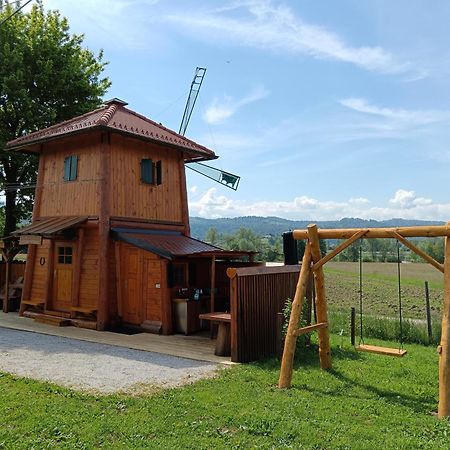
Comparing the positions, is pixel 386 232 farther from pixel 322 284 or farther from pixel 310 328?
pixel 310 328

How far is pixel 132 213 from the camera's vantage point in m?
13.6

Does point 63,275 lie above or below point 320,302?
above

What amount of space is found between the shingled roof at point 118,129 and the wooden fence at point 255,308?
242 inches

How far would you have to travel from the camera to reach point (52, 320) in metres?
12.9

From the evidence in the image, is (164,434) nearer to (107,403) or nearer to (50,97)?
(107,403)

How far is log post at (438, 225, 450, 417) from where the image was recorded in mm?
5801

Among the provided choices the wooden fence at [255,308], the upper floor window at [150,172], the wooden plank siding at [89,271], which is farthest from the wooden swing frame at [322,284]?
the upper floor window at [150,172]

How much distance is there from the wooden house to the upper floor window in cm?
3

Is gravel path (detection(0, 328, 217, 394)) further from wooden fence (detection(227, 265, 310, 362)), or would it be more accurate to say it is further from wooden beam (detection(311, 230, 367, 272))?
wooden beam (detection(311, 230, 367, 272))

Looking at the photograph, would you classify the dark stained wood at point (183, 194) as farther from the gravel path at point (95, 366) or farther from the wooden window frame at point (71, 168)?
the gravel path at point (95, 366)

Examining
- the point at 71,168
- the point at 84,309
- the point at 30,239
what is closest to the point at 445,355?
the point at 84,309

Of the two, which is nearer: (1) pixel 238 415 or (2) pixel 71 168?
(1) pixel 238 415

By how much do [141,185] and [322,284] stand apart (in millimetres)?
7545

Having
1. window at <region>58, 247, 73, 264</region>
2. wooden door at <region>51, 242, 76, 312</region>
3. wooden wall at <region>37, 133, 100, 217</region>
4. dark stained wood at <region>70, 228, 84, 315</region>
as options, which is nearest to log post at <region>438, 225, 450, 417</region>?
wooden wall at <region>37, 133, 100, 217</region>
